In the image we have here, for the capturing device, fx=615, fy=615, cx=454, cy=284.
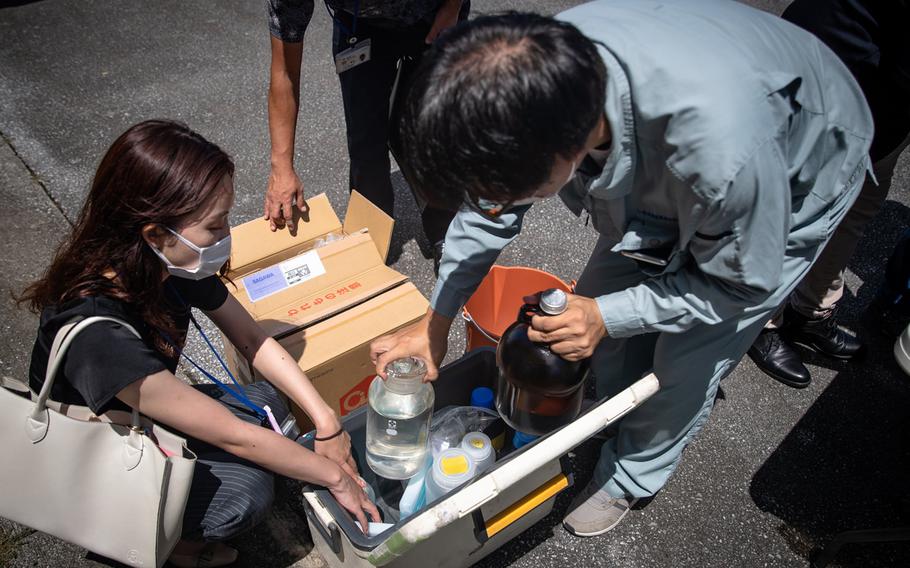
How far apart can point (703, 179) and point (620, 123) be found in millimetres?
188

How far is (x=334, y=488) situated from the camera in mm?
1525

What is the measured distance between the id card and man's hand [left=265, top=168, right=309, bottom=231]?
43 cm

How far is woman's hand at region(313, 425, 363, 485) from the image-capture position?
64.4 inches

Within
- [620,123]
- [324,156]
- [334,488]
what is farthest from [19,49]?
[620,123]

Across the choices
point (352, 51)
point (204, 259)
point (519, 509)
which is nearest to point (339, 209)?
point (352, 51)

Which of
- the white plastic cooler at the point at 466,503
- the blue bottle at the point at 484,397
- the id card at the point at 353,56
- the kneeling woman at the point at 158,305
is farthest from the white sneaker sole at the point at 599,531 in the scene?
the id card at the point at 353,56

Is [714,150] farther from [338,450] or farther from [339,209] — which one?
[339,209]

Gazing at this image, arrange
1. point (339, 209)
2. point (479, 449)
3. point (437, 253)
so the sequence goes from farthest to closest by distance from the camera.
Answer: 1. point (339, 209)
2. point (437, 253)
3. point (479, 449)

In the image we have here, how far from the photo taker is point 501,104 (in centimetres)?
95

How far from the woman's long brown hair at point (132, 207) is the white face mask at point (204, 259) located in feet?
0.12

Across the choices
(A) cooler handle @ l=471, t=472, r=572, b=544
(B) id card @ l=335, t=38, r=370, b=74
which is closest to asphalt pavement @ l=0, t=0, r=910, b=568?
(A) cooler handle @ l=471, t=472, r=572, b=544

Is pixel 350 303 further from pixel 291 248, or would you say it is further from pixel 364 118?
pixel 364 118

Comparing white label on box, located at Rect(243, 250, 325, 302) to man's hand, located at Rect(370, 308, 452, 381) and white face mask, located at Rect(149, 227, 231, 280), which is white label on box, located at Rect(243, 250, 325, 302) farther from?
man's hand, located at Rect(370, 308, 452, 381)

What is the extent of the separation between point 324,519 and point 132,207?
0.86 meters
